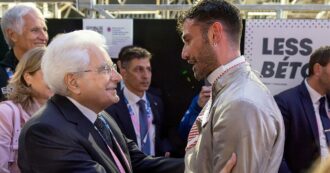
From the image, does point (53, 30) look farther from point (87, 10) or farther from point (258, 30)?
point (258, 30)

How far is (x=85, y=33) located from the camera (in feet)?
7.45

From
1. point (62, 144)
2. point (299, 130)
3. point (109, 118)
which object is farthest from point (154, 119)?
point (62, 144)

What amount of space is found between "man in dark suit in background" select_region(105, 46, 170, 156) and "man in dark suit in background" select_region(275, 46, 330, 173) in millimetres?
1056

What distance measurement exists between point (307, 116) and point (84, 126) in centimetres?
227

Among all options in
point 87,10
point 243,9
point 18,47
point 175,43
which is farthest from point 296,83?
point 18,47

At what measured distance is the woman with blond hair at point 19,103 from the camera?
8.96 ft

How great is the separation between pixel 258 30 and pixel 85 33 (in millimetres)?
2108

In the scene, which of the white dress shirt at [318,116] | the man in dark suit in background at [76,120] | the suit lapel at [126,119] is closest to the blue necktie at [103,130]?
the man in dark suit in background at [76,120]

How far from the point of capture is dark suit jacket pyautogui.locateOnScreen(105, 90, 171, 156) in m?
3.85

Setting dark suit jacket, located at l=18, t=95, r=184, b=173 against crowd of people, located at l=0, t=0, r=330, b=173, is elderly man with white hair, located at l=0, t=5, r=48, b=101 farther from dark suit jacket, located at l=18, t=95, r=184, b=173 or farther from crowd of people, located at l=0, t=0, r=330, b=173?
dark suit jacket, located at l=18, t=95, r=184, b=173

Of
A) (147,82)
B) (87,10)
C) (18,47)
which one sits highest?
(87,10)

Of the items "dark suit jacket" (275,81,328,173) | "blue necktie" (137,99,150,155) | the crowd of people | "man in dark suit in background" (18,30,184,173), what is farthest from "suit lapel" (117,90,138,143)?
"man in dark suit in background" (18,30,184,173)

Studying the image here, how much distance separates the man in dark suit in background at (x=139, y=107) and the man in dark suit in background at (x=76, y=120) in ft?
4.76

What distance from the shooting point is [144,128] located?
402 cm
